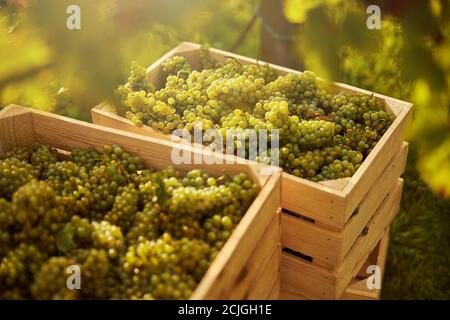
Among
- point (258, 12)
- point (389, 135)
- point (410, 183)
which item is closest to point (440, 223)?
point (410, 183)

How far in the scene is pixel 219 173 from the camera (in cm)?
164

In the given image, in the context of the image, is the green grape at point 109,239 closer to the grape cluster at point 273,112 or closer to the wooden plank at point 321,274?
the grape cluster at point 273,112

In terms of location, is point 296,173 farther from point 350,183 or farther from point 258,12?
point 258,12

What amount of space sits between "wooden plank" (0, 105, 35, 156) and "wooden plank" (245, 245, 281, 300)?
911 mm

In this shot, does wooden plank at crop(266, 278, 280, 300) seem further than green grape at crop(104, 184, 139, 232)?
Yes

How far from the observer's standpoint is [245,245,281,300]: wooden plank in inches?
62.1

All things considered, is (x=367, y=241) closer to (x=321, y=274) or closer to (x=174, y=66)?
(x=321, y=274)

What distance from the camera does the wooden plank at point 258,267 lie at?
4.71 feet

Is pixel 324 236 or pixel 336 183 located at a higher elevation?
pixel 336 183

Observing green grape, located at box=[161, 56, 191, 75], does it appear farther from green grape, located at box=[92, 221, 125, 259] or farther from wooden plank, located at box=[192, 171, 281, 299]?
green grape, located at box=[92, 221, 125, 259]

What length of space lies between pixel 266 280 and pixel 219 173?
36 centimetres

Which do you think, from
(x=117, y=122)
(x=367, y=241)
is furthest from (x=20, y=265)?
(x=367, y=241)

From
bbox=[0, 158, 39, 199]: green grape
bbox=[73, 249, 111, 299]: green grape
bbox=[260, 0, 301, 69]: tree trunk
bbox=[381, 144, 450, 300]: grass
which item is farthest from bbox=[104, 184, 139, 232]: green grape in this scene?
bbox=[381, 144, 450, 300]: grass

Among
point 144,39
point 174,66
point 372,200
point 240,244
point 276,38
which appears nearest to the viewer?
point 144,39
